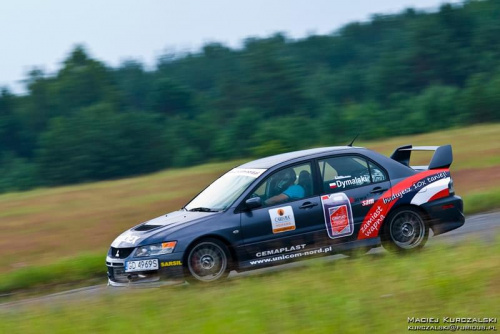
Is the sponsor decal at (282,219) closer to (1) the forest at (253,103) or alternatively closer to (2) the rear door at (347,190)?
(2) the rear door at (347,190)

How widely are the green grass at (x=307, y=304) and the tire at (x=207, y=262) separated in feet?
4.31

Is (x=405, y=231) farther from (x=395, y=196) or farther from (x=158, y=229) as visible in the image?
(x=158, y=229)

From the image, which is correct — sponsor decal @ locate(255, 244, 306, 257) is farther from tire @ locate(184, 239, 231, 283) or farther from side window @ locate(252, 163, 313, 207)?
side window @ locate(252, 163, 313, 207)

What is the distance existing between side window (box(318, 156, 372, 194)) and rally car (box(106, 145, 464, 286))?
13mm

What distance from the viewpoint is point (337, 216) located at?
1027 cm

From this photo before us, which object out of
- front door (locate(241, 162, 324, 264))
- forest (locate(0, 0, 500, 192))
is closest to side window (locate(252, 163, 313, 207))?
front door (locate(241, 162, 324, 264))

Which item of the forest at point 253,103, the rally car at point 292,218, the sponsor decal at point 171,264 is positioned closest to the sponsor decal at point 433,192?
the rally car at point 292,218

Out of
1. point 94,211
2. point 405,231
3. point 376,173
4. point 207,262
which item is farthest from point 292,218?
point 94,211

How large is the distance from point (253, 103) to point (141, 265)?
76.3m

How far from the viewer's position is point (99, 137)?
236 feet

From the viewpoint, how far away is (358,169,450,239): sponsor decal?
33.9ft

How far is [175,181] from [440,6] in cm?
6098

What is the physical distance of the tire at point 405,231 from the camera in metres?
10.4

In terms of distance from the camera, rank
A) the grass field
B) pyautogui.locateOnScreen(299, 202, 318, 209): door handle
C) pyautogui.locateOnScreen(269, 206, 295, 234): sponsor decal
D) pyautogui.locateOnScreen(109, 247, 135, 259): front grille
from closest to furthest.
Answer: pyautogui.locateOnScreen(109, 247, 135, 259): front grille → pyautogui.locateOnScreen(269, 206, 295, 234): sponsor decal → pyautogui.locateOnScreen(299, 202, 318, 209): door handle → the grass field
